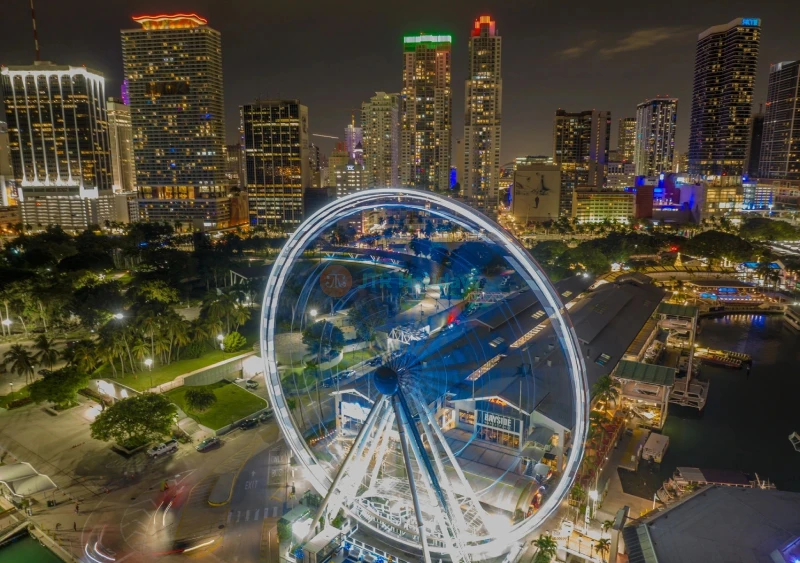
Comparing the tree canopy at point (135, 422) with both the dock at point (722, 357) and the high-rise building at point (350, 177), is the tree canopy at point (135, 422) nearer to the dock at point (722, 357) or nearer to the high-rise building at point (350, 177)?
the dock at point (722, 357)

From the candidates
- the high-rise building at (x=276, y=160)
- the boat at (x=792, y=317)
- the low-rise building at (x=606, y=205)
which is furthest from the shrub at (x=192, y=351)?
the low-rise building at (x=606, y=205)

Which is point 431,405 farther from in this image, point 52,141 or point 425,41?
point 425,41

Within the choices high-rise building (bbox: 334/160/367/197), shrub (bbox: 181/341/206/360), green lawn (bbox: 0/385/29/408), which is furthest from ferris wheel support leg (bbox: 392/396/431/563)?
high-rise building (bbox: 334/160/367/197)

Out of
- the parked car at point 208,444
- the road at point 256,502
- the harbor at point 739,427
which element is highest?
the parked car at point 208,444

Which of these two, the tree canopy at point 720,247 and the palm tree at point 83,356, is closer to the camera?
the palm tree at point 83,356

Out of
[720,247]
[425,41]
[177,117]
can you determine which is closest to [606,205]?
[720,247]

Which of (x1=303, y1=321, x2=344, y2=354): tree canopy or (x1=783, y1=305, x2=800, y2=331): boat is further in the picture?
(x1=783, y1=305, x2=800, y2=331): boat

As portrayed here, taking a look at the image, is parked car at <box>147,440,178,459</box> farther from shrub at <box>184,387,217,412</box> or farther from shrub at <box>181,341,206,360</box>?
shrub at <box>181,341,206,360</box>
